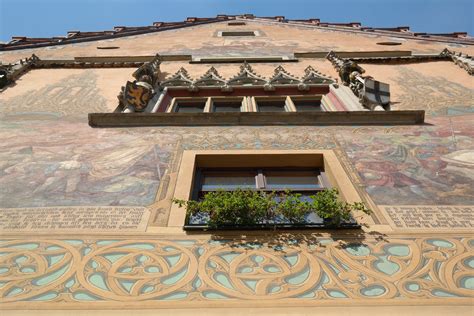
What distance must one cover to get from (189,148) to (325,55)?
8.43 metres

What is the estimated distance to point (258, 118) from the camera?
6.67 metres

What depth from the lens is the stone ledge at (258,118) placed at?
6598mm

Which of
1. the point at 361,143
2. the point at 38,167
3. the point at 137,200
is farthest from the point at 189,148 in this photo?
the point at 361,143

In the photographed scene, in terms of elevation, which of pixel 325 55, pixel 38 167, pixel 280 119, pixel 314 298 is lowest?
pixel 314 298

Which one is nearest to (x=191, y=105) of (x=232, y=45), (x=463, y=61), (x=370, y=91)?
(x=370, y=91)

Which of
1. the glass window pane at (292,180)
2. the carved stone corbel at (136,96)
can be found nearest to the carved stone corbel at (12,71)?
the carved stone corbel at (136,96)

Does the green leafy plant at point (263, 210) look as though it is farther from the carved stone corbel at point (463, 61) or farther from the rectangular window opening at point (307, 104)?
the carved stone corbel at point (463, 61)

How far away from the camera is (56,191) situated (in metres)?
4.52

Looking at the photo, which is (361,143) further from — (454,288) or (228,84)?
(228,84)

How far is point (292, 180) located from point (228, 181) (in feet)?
2.73

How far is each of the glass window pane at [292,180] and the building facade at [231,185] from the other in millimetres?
26

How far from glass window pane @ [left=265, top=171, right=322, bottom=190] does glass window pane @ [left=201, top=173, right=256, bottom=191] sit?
0.76ft

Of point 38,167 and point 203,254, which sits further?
point 38,167

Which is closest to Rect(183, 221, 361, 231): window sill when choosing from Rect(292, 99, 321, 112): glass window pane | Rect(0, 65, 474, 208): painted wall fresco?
Rect(0, 65, 474, 208): painted wall fresco
